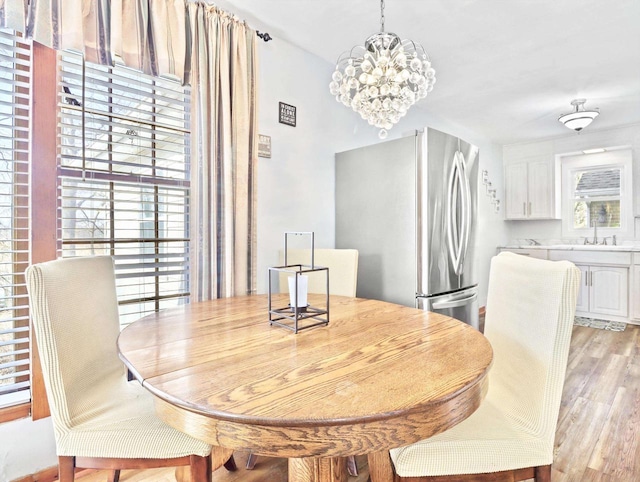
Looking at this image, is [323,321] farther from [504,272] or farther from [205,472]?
[504,272]

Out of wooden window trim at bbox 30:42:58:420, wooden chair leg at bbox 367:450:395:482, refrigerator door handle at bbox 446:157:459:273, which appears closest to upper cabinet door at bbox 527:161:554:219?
refrigerator door handle at bbox 446:157:459:273

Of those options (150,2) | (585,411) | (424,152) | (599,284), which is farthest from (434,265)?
(599,284)

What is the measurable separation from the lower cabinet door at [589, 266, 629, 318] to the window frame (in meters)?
0.61

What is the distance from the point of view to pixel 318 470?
2.80 ft

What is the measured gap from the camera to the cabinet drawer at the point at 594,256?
410 centimetres

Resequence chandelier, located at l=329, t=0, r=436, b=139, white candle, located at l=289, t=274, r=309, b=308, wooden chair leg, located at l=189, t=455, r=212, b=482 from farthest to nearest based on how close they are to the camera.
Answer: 1. chandelier, located at l=329, t=0, r=436, b=139
2. white candle, located at l=289, t=274, r=309, b=308
3. wooden chair leg, located at l=189, t=455, r=212, b=482

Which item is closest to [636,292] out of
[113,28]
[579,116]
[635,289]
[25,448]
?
[635,289]

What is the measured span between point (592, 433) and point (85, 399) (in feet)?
7.93

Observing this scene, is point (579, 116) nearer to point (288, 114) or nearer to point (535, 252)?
point (535, 252)

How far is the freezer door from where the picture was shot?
7.37ft

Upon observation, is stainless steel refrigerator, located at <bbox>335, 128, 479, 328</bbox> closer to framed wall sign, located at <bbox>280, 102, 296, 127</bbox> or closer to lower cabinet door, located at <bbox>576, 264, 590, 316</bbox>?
framed wall sign, located at <bbox>280, 102, 296, 127</bbox>

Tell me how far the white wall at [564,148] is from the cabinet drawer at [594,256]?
530 millimetres

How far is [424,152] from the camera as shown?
2.22m

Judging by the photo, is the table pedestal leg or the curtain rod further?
the curtain rod
